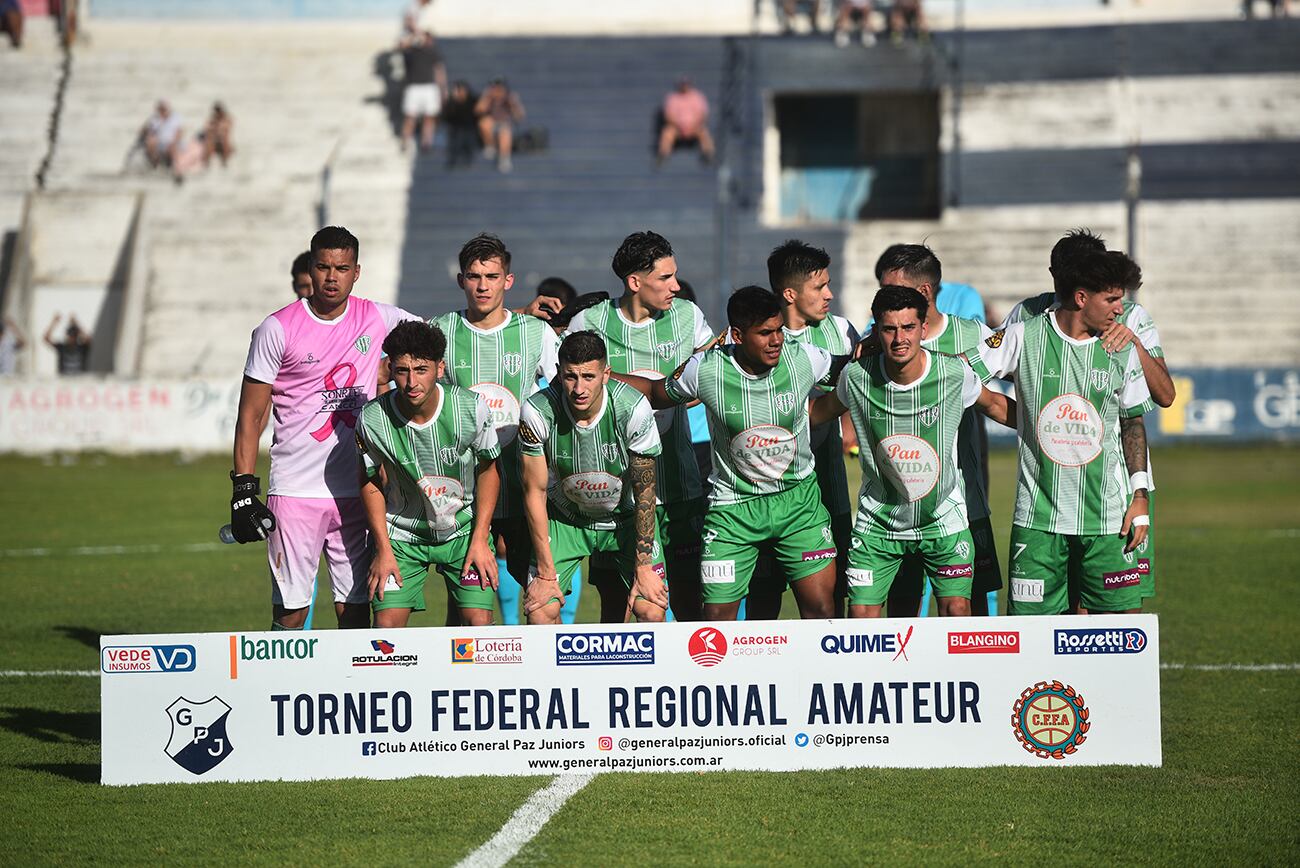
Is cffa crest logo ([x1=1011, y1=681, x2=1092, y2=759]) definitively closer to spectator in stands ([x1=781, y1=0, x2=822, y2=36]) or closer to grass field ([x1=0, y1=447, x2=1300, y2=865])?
grass field ([x1=0, y1=447, x2=1300, y2=865])

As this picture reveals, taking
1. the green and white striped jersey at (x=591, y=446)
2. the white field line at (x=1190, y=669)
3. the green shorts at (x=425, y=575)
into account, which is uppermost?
the green and white striped jersey at (x=591, y=446)

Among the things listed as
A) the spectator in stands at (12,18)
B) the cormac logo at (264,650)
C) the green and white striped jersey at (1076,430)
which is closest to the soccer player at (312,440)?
the cormac logo at (264,650)

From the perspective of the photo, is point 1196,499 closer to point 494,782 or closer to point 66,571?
point 66,571

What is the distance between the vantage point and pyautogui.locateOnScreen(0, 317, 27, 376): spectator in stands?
28155 mm

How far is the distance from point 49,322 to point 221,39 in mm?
8165

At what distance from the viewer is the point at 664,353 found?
305 inches

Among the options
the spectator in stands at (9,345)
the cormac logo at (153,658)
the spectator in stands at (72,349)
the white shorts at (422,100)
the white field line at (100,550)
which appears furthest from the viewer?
the white shorts at (422,100)

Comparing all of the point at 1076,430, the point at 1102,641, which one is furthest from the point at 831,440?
the point at 1102,641

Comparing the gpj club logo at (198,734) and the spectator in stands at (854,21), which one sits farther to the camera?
the spectator in stands at (854,21)

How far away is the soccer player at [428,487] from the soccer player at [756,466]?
2.96 feet

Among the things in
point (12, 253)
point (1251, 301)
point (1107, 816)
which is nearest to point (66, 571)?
point (1107, 816)

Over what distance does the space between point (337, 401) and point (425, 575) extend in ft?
3.19

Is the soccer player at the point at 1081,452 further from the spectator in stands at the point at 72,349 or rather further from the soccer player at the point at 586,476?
the spectator in stands at the point at 72,349

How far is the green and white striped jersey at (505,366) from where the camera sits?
758 centimetres
